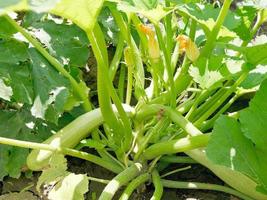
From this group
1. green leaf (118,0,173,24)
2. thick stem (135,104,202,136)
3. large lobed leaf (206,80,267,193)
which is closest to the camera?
green leaf (118,0,173,24)

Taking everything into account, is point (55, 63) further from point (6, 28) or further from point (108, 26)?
point (108, 26)

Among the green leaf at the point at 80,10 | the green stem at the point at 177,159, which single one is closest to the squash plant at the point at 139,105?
the green stem at the point at 177,159

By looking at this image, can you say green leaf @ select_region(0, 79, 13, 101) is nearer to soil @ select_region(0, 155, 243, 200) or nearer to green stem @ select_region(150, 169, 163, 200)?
soil @ select_region(0, 155, 243, 200)

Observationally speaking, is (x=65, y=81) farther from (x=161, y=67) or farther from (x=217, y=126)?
(x=217, y=126)

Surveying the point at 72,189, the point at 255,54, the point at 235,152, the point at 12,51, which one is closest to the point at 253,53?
the point at 255,54

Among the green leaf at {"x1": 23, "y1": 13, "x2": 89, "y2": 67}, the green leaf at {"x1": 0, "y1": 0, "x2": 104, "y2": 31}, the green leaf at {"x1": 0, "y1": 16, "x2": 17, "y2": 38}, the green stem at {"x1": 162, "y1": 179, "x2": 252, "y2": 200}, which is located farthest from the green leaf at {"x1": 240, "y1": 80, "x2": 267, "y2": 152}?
the green leaf at {"x1": 0, "y1": 16, "x2": 17, "y2": 38}

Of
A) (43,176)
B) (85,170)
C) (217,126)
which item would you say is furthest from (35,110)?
(217,126)
